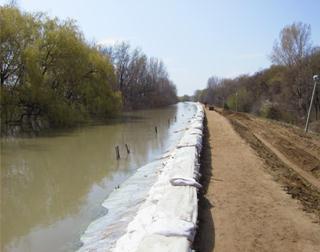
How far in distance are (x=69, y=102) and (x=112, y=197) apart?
1114 inches

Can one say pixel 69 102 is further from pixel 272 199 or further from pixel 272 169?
pixel 272 199

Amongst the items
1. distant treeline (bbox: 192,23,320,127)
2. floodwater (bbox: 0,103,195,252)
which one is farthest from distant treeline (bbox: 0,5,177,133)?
distant treeline (bbox: 192,23,320,127)

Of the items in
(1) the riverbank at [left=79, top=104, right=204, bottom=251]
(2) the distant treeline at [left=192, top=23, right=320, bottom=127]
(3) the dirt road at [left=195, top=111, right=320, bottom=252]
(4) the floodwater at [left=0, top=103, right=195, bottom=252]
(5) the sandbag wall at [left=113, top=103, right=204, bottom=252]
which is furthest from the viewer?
(2) the distant treeline at [left=192, top=23, right=320, bottom=127]

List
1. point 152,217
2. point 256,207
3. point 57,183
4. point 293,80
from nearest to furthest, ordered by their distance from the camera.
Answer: point 152,217, point 256,207, point 57,183, point 293,80

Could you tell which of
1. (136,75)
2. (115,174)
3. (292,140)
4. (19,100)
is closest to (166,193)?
(115,174)

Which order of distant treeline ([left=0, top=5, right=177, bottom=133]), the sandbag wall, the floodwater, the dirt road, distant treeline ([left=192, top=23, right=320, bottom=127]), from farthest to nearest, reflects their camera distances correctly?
distant treeline ([left=192, top=23, right=320, bottom=127]) < distant treeline ([left=0, top=5, right=177, bottom=133]) < the floodwater < the dirt road < the sandbag wall

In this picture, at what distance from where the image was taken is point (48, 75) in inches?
1435

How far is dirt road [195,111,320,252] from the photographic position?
6.74m

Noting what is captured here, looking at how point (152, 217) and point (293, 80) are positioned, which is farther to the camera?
point (293, 80)

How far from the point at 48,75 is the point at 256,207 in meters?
30.6

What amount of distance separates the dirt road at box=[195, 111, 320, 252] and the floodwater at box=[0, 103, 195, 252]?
286cm

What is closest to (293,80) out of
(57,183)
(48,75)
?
(48,75)

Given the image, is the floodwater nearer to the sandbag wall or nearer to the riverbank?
the riverbank

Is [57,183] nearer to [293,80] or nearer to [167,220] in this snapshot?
[167,220]
